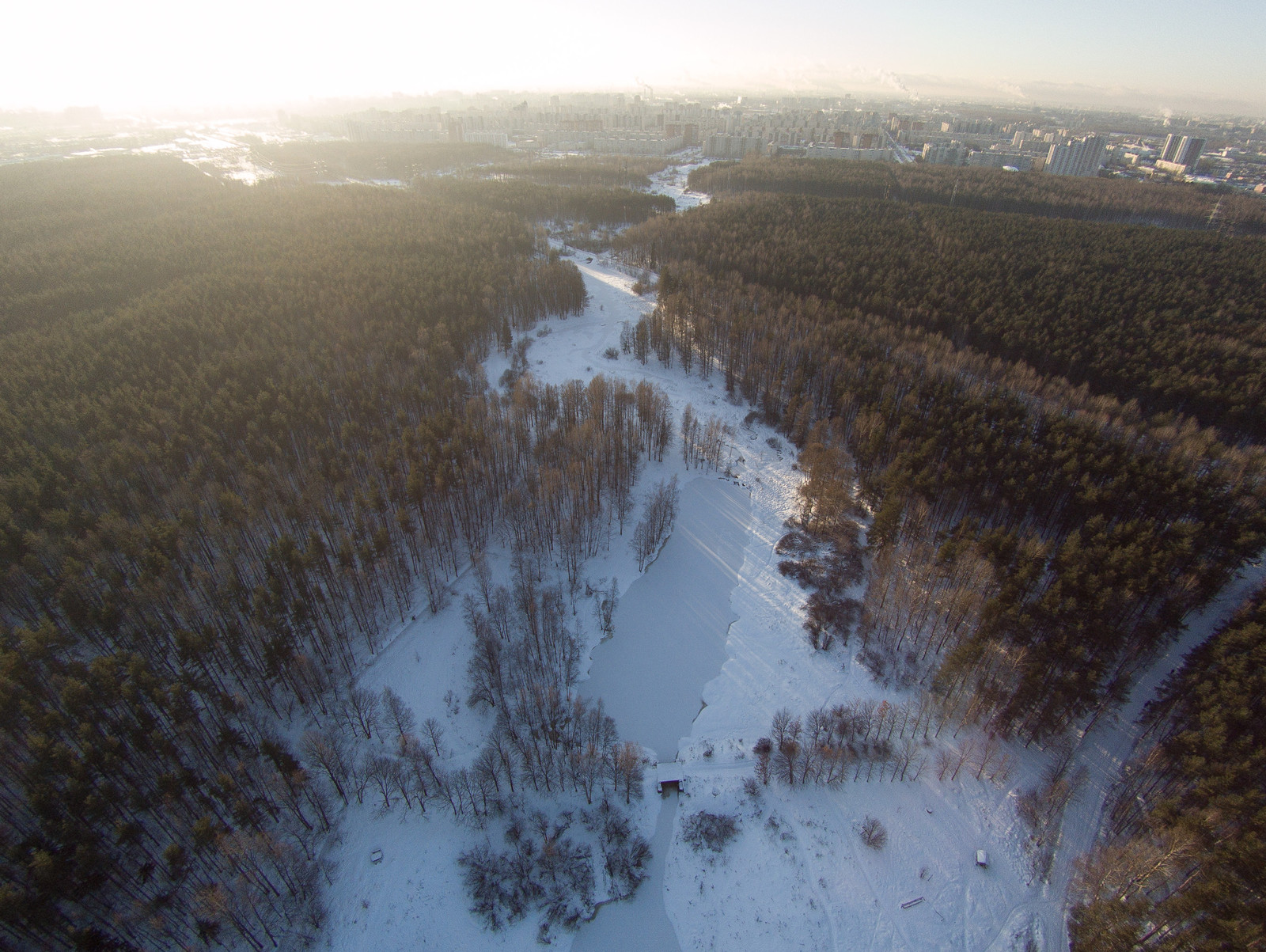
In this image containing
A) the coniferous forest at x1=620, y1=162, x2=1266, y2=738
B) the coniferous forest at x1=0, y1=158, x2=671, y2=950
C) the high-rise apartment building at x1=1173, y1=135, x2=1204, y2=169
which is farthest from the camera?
the high-rise apartment building at x1=1173, y1=135, x2=1204, y2=169

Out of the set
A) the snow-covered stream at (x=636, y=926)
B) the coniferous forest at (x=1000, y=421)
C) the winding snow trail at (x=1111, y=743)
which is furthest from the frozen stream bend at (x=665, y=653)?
the winding snow trail at (x=1111, y=743)

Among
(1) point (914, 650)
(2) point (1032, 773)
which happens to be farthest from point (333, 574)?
(2) point (1032, 773)

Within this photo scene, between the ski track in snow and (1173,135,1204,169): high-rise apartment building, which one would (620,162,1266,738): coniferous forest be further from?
(1173,135,1204,169): high-rise apartment building

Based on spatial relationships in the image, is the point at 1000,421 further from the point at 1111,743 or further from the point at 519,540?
the point at 519,540

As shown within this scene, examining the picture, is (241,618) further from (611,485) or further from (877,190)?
(877,190)

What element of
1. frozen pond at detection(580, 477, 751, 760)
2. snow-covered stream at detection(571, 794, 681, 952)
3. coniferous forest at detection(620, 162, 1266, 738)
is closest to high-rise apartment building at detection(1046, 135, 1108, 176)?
coniferous forest at detection(620, 162, 1266, 738)

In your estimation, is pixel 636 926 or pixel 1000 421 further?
pixel 1000 421

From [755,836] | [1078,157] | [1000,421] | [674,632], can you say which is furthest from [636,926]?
[1078,157]
